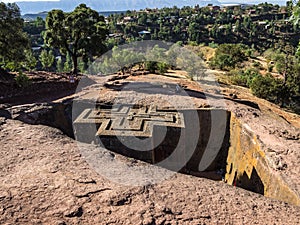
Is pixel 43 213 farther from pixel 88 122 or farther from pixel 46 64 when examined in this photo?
pixel 46 64

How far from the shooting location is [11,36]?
13320 millimetres

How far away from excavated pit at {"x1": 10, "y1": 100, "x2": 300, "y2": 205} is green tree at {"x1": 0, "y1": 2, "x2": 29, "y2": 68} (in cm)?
418

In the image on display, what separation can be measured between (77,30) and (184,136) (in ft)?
34.4

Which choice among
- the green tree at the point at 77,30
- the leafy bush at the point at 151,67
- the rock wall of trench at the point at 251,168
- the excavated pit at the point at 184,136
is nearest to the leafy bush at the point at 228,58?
the leafy bush at the point at 151,67

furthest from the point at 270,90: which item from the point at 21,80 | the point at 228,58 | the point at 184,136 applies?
the point at 228,58

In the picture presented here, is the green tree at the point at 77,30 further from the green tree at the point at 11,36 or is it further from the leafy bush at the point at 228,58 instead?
the leafy bush at the point at 228,58

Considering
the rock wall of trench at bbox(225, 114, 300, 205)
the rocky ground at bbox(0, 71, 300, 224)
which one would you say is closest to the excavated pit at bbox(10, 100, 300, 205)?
the rock wall of trench at bbox(225, 114, 300, 205)

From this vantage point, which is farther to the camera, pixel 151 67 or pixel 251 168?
pixel 151 67

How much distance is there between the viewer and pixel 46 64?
94.9 ft

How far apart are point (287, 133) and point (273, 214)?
5.31 m

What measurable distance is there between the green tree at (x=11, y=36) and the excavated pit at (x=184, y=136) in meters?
4.18

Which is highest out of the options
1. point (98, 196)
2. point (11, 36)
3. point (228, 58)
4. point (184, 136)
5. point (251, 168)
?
point (11, 36)

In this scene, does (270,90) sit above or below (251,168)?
above

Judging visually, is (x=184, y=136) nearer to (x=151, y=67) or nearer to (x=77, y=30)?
(x=77, y=30)
